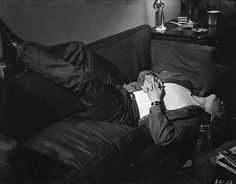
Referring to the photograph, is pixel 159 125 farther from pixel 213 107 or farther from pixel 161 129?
pixel 213 107

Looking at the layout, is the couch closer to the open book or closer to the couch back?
the couch back

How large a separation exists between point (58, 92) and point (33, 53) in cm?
29

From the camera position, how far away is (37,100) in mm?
1722

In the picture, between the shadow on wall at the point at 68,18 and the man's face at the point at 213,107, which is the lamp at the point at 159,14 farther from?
the man's face at the point at 213,107

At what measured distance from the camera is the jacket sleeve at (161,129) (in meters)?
1.67

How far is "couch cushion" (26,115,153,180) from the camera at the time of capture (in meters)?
1.49

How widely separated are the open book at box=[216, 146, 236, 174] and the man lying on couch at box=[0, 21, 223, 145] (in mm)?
279

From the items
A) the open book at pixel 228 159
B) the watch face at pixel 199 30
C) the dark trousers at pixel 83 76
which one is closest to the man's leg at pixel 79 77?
the dark trousers at pixel 83 76

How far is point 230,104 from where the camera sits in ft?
7.46

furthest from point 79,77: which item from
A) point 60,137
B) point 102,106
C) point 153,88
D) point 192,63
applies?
point 192,63

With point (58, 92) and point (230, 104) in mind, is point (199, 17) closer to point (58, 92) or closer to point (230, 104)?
Result: point (230, 104)

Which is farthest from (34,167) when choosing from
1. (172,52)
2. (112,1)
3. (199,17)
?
(199,17)

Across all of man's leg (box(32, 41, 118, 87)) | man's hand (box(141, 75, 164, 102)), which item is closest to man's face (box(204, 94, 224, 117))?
man's hand (box(141, 75, 164, 102))

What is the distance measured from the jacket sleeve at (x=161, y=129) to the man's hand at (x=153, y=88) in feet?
0.41
